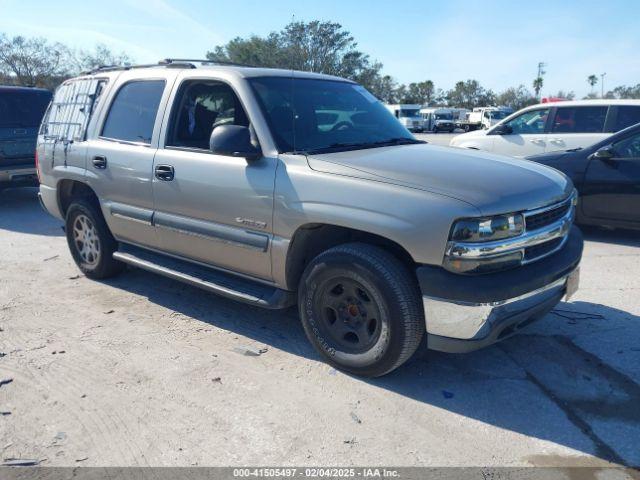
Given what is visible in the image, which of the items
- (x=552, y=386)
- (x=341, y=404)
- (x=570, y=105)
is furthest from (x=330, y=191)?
(x=570, y=105)

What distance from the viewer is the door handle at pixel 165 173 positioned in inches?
165

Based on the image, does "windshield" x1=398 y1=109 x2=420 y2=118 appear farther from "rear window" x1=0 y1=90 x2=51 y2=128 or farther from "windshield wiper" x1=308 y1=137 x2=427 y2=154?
"windshield wiper" x1=308 y1=137 x2=427 y2=154

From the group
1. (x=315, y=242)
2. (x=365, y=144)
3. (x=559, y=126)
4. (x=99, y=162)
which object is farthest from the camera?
(x=559, y=126)

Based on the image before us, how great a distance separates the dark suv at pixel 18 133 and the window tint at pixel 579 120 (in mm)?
9193

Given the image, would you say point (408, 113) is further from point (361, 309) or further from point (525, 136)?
point (361, 309)

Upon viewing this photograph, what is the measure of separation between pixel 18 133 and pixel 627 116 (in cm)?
1022

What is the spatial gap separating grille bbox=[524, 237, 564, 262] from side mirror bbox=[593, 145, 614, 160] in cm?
388

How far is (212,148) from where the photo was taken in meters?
3.59

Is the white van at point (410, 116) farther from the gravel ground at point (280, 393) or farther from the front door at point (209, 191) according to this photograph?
the front door at point (209, 191)

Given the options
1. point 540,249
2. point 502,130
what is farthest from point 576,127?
point 540,249

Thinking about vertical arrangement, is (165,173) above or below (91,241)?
above

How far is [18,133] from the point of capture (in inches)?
369

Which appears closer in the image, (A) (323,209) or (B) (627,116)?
(A) (323,209)

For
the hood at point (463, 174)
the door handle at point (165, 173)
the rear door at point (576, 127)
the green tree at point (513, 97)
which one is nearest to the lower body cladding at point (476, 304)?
the hood at point (463, 174)
